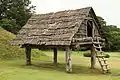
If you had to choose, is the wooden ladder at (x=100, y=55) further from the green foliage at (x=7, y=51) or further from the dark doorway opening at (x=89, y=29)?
the green foliage at (x=7, y=51)

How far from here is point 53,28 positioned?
73.1 ft

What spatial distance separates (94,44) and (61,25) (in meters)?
2.98

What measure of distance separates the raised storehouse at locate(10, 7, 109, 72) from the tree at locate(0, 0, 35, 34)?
30150 mm

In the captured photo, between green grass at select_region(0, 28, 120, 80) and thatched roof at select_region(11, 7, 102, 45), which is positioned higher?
thatched roof at select_region(11, 7, 102, 45)

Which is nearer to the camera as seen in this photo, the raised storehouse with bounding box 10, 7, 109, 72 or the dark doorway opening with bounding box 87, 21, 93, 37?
the raised storehouse with bounding box 10, 7, 109, 72

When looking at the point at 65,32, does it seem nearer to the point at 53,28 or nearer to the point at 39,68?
the point at 53,28

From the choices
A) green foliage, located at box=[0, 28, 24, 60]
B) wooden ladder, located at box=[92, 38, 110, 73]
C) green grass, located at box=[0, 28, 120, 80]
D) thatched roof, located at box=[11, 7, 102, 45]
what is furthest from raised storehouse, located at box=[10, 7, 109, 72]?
green foliage, located at box=[0, 28, 24, 60]

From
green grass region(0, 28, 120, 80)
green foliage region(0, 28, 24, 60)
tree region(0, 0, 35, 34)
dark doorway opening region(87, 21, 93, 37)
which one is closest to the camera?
green grass region(0, 28, 120, 80)

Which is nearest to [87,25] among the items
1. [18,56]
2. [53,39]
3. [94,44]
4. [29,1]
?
[94,44]

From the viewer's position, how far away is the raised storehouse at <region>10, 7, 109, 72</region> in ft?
66.8

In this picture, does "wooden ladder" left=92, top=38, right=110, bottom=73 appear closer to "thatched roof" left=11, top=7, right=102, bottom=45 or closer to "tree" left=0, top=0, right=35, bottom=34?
"thatched roof" left=11, top=7, right=102, bottom=45

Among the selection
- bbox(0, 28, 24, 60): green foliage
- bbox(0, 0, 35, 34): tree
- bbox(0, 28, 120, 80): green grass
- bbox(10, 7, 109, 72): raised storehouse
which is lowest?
bbox(0, 28, 120, 80): green grass

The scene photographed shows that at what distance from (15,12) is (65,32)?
128ft

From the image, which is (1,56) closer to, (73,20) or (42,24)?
(42,24)
